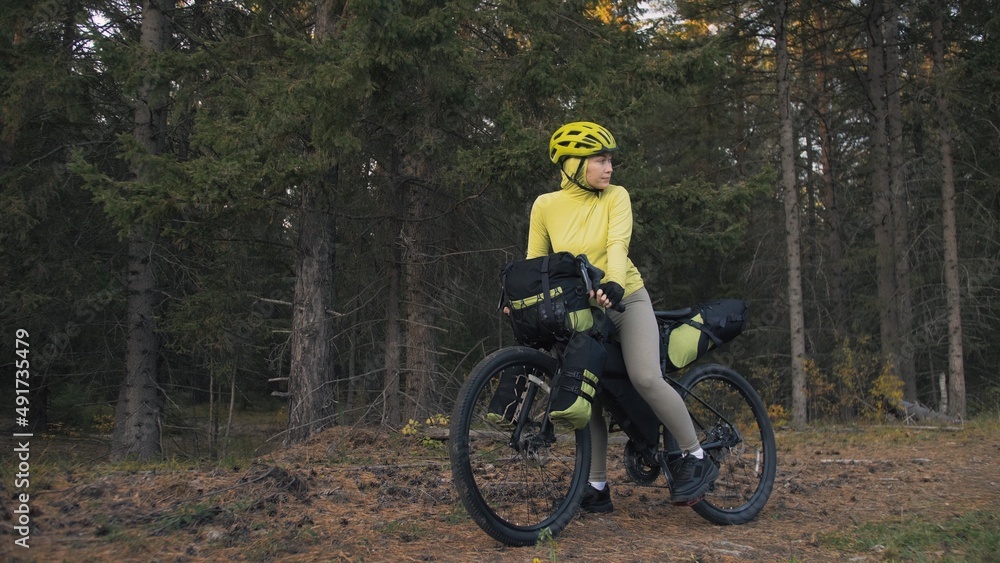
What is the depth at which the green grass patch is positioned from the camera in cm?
Result: 364

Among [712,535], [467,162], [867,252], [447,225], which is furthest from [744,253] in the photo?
[712,535]

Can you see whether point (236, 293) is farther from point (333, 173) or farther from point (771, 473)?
point (771, 473)

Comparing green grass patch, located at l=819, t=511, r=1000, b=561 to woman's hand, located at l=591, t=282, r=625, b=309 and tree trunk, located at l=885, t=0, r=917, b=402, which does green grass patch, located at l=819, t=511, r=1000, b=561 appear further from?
tree trunk, located at l=885, t=0, r=917, b=402

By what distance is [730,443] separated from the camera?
→ 15.7ft

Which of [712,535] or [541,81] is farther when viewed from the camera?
[541,81]

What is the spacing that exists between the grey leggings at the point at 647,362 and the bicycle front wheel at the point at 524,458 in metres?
0.41

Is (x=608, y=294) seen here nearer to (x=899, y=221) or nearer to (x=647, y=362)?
(x=647, y=362)

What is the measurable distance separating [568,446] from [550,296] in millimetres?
779

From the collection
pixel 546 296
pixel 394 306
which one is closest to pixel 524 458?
pixel 546 296

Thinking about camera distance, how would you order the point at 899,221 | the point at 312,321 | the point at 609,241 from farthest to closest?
the point at 899,221
the point at 312,321
the point at 609,241

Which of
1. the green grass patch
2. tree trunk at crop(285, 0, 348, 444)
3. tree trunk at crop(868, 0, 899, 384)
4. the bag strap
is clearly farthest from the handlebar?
tree trunk at crop(868, 0, 899, 384)

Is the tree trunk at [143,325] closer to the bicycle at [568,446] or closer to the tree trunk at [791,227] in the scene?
the bicycle at [568,446]

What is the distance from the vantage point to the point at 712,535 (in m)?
4.18

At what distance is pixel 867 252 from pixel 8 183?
55.0ft
